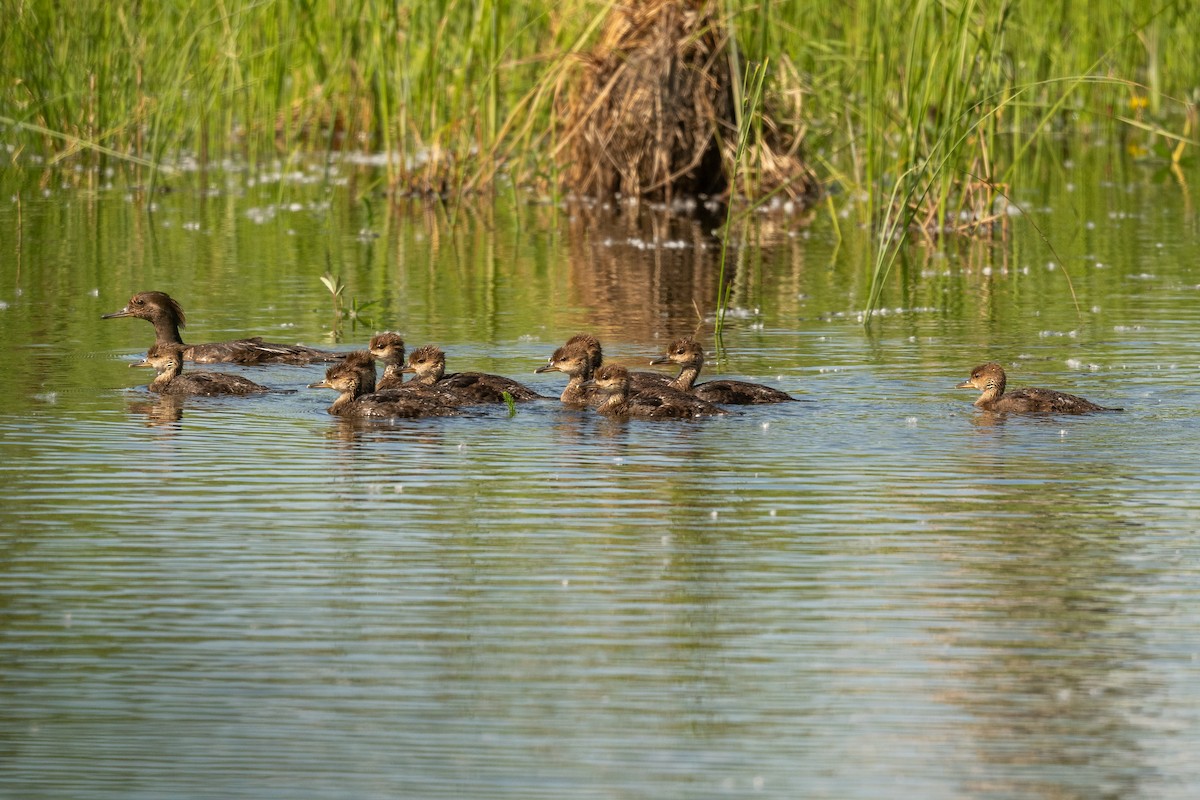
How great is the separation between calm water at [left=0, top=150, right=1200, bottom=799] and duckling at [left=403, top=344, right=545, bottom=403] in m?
0.26

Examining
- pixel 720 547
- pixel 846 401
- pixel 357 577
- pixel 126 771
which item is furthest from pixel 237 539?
pixel 846 401

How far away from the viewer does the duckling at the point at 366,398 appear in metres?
11.4

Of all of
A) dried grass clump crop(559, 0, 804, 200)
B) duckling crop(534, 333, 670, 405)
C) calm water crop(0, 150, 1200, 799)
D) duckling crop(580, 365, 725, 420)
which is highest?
dried grass clump crop(559, 0, 804, 200)

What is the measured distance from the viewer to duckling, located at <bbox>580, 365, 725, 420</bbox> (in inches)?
442

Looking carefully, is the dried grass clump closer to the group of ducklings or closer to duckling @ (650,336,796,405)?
the group of ducklings

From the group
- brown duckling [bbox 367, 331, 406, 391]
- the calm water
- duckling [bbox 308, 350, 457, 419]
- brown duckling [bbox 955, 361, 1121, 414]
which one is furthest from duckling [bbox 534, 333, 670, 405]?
brown duckling [bbox 955, 361, 1121, 414]

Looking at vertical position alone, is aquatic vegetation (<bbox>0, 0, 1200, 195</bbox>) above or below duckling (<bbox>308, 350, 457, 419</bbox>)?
above

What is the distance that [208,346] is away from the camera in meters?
13.4

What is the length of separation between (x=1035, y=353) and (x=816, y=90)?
7940mm

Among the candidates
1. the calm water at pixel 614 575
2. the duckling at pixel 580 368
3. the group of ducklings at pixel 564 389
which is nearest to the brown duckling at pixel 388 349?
the group of ducklings at pixel 564 389

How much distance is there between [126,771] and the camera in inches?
222

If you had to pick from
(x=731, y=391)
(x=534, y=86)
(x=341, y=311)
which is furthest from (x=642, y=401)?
(x=534, y=86)

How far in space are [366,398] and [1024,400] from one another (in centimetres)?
356

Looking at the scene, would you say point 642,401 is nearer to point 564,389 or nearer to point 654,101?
point 564,389
